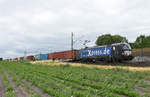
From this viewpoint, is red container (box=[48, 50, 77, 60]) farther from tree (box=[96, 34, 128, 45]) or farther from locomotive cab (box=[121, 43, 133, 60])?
tree (box=[96, 34, 128, 45])

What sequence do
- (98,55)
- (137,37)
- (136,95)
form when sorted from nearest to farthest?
(136,95)
(98,55)
(137,37)

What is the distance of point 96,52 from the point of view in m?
29.1

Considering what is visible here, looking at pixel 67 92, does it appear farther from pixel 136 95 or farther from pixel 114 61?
pixel 114 61

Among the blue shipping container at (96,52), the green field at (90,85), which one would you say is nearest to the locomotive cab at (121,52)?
the blue shipping container at (96,52)

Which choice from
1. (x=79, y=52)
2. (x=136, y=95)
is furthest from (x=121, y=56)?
(x=136, y=95)

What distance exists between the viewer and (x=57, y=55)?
50094mm

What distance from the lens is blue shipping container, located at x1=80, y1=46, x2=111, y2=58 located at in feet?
86.5

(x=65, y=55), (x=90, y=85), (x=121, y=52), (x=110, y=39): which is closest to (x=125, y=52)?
(x=121, y=52)

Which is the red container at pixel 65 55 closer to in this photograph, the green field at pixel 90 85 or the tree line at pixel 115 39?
the green field at pixel 90 85

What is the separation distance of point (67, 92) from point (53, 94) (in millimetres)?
663

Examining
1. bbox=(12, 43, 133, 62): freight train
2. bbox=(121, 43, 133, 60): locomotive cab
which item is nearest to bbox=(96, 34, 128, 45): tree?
bbox=(12, 43, 133, 62): freight train

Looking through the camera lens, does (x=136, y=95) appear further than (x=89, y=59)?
No

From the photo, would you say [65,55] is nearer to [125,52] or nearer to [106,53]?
[106,53]

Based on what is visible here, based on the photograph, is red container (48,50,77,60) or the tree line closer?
red container (48,50,77,60)
